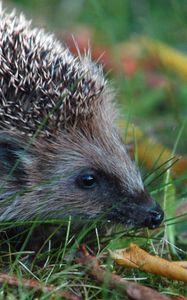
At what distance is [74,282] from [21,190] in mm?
566

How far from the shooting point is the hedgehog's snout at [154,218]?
2943mm

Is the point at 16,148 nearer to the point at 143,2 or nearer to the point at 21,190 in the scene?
the point at 21,190

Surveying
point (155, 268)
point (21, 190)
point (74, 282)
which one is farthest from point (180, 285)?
point (21, 190)

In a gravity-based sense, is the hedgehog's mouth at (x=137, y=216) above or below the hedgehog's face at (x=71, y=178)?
below

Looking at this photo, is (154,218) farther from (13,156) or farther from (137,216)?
(13,156)

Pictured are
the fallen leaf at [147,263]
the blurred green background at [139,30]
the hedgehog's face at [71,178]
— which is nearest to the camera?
the fallen leaf at [147,263]

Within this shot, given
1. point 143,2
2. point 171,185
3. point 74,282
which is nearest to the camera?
point 74,282

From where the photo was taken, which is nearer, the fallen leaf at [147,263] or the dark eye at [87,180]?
the fallen leaf at [147,263]

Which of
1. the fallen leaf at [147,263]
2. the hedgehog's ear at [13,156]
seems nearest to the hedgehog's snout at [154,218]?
the fallen leaf at [147,263]

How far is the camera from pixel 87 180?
314 cm

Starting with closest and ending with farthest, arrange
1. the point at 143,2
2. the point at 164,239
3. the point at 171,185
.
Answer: the point at 164,239, the point at 171,185, the point at 143,2

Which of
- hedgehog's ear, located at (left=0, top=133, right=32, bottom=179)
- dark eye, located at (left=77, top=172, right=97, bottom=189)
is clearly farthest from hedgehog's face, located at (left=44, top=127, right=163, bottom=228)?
hedgehog's ear, located at (left=0, top=133, right=32, bottom=179)

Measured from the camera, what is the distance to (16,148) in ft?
10.2

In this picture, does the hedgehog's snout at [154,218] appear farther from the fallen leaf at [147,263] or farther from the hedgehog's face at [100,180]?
the fallen leaf at [147,263]
